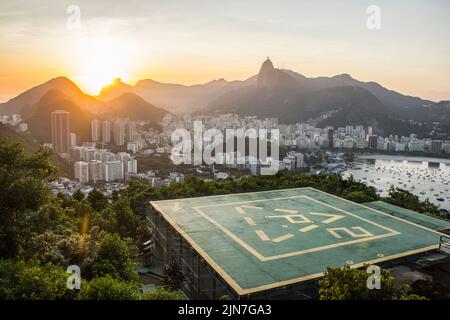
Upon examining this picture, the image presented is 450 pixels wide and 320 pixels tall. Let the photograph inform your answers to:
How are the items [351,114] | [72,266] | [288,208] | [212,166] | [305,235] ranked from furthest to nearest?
[351,114], [212,166], [288,208], [305,235], [72,266]

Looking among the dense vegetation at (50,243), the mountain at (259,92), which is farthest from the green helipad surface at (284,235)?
the mountain at (259,92)

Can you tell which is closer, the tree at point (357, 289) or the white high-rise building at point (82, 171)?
the tree at point (357, 289)

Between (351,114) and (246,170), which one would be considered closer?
(246,170)

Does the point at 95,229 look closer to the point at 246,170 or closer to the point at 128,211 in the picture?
the point at 128,211

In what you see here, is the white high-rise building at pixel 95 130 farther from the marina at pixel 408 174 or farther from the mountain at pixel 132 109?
the marina at pixel 408 174

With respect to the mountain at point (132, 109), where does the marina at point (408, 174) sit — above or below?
below

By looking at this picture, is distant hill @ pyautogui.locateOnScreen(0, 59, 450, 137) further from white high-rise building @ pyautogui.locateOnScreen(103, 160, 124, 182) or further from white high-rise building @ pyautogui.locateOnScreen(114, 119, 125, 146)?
white high-rise building @ pyautogui.locateOnScreen(103, 160, 124, 182)
